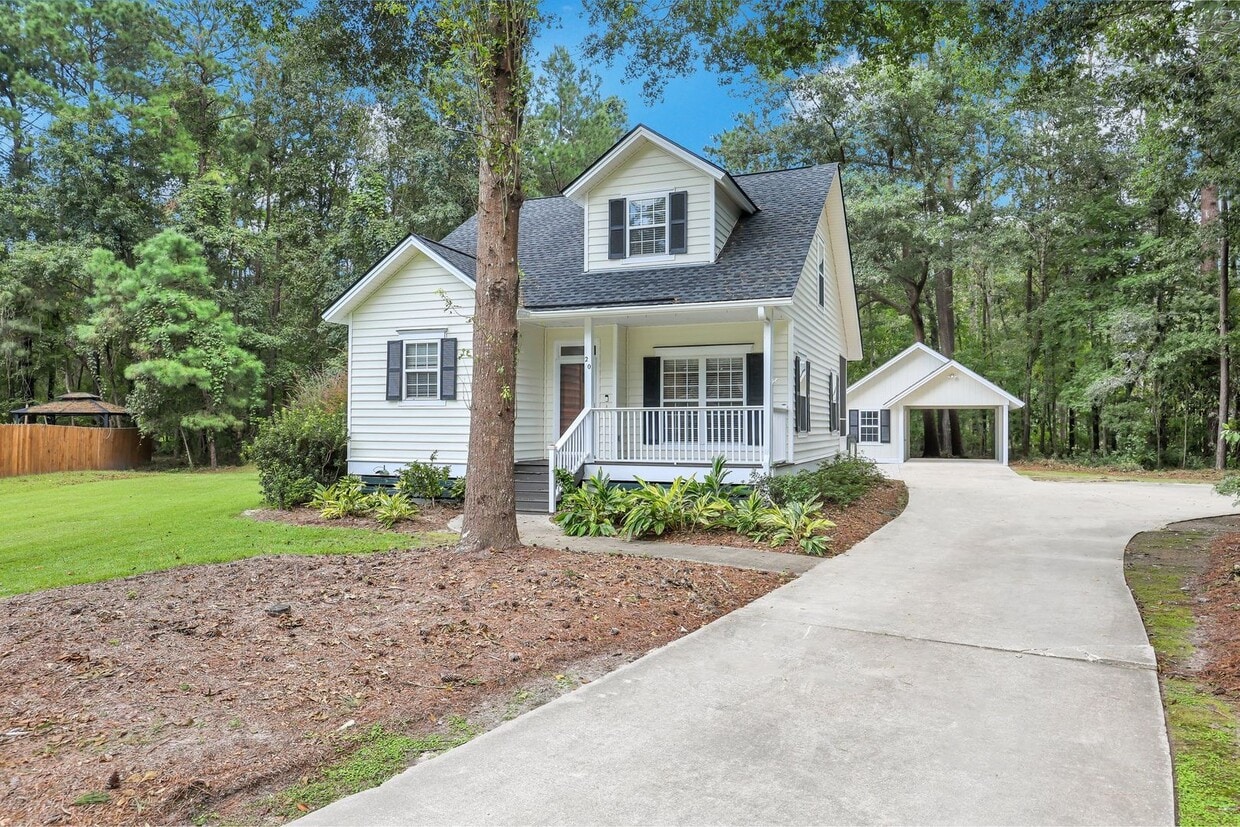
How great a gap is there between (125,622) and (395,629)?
6.35 feet

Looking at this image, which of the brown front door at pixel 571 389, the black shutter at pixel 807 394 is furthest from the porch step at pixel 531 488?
the black shutter at pixel 807 394

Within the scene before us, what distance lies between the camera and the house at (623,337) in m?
12.0

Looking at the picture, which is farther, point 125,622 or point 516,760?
point 125,622

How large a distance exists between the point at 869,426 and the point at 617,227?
17.3 m

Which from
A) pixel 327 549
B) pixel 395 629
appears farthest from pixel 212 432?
pixel 395 629

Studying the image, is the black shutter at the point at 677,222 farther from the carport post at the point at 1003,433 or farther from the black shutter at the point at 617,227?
the carport post at the point at 1003,433

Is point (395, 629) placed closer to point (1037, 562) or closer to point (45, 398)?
point (1037, 562)

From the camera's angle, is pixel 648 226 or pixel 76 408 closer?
pixel 648 226

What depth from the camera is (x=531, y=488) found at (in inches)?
475

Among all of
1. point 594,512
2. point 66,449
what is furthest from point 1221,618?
point 66,449

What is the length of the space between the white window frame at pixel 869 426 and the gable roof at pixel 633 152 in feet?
51.2

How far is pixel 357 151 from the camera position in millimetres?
29531

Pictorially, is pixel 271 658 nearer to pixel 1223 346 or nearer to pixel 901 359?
pixel 901 359

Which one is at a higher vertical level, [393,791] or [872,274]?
[872,274]
